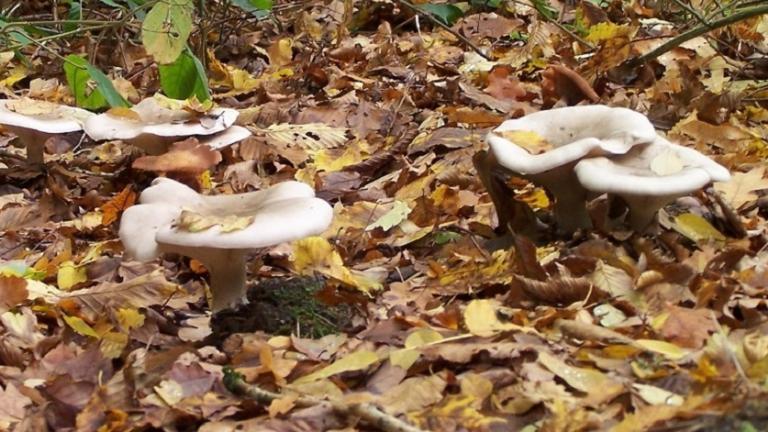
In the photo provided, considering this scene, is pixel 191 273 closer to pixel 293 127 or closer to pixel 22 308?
pixel 22 308

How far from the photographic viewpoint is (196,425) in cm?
226

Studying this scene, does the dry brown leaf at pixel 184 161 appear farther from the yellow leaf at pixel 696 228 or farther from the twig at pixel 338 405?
the yellow leaf at pixel 696 228

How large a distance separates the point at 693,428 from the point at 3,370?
6.31ft

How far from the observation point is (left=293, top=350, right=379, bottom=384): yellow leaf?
2.33 m

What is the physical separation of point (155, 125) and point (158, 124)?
0.20 feet

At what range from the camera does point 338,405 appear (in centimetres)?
213

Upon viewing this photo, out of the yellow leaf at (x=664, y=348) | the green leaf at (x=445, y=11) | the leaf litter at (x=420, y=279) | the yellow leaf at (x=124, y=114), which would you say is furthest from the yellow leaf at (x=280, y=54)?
the yellow leaf at (x=664, y=348)

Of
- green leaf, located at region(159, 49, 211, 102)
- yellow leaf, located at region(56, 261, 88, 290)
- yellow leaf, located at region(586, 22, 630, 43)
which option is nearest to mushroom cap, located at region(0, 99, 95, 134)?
green leaf, located at region(159, 49, 211, 102)

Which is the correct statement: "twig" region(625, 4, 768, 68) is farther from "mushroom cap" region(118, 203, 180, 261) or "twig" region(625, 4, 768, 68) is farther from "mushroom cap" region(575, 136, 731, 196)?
"mushroom cap" region(118, 203, 180, 261)

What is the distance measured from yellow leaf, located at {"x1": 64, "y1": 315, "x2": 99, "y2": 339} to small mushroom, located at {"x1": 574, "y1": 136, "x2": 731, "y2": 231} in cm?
159

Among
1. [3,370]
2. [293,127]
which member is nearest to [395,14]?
[293,127]

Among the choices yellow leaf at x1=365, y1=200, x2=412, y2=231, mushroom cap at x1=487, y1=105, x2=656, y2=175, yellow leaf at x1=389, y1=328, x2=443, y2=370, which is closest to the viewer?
yellow leaf at x1=389, y1=328, x2=443, y2=370

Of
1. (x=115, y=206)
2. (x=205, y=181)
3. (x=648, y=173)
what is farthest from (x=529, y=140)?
(x=115, y=206)

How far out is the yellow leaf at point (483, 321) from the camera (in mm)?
2410
